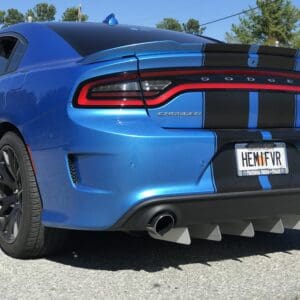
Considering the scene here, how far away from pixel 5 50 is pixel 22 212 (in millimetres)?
1477

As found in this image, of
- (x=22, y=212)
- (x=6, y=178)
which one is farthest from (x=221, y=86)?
(x=6, y=178)

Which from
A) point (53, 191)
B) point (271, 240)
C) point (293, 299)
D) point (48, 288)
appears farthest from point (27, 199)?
point (271, 240)

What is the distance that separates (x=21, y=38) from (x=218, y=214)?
6.56ft

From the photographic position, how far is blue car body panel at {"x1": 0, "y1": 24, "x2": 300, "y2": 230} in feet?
10.4

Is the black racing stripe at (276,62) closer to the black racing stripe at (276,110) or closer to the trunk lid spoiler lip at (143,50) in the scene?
the black racing stripe at (276,110)

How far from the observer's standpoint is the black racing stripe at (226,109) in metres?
3.36

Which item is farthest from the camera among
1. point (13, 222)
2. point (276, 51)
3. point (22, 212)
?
point (13, 222)

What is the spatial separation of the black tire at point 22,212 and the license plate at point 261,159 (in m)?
1.24

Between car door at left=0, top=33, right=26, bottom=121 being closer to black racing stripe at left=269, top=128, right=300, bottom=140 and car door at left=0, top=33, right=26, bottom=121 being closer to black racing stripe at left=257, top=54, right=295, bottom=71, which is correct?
black racing stripe at left=257, top=54, right=295, bottom=71

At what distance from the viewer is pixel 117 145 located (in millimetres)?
3154

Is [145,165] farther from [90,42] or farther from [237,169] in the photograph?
[90,42]

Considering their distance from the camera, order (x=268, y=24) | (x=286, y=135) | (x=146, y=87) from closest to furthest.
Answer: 1. (x=146, y=87)
2. (x=286, y=135)
3. (x=268, y=24)

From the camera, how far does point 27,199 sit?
3717 millimetres

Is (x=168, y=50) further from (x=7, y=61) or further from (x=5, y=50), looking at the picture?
(x=5, y=50)
